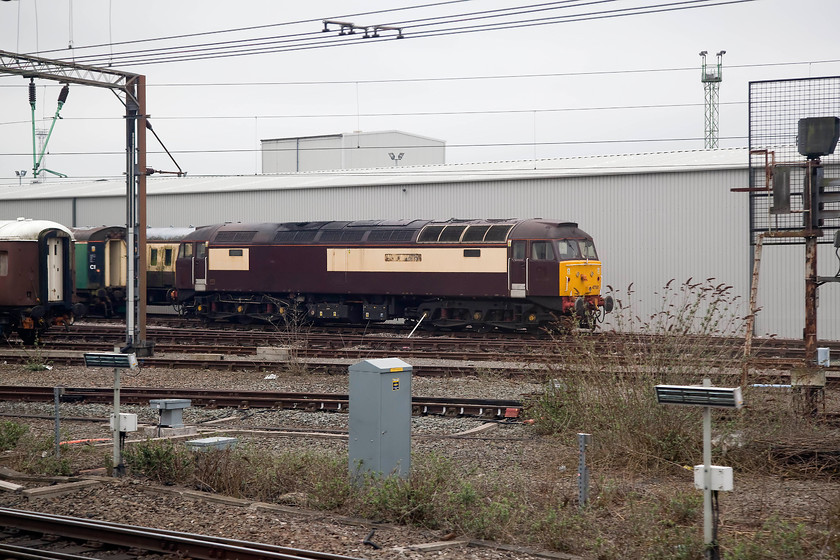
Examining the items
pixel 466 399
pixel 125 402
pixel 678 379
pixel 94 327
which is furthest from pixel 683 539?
pixel 94 327

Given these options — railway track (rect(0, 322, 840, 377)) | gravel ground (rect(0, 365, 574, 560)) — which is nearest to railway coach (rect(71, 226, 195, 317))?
railway track (rect(0, 322, 840, 377))

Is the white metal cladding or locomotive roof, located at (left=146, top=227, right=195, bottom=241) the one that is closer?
locomotive roof, located at (left=146, top=227, right=195, bottom=241)

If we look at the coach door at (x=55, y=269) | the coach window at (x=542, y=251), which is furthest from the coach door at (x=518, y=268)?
the coach door at (x=55, y=269)

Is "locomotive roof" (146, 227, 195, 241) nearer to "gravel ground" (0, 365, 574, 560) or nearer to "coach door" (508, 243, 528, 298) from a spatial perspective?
"coach door" (508, 243, 528, 298)

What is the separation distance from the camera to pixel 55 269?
76.3 ft

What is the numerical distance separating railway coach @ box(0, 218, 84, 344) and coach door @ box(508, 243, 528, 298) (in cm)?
1186

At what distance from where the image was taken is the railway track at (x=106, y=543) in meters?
6.39

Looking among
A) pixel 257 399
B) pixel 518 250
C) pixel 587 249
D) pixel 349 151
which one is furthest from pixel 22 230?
pixel 349 151

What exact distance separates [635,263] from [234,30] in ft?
52.9

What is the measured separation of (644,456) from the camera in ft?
30.5

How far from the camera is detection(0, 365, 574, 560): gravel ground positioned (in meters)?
7.01

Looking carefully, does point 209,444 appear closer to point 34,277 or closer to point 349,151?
point 34,277

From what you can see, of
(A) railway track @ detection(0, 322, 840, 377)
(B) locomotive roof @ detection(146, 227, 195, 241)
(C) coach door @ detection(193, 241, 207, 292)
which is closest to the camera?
(A) railway track @ detection(0, 322, 840, 377)

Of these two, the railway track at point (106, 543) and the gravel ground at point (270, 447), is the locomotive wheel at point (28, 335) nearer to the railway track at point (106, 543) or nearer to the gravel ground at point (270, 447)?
the gravel ground at point (270, 447)
